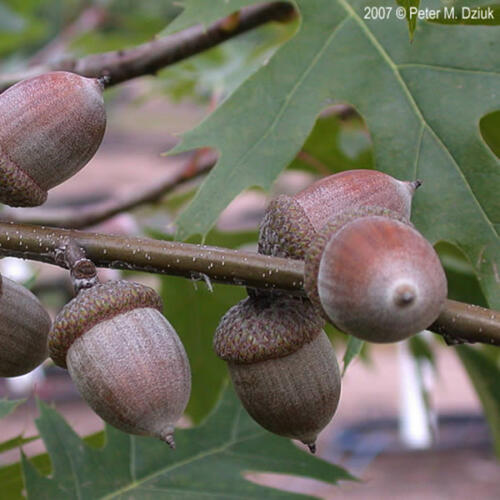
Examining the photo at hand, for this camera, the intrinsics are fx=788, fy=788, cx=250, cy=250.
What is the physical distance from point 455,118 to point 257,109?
0.38 meters

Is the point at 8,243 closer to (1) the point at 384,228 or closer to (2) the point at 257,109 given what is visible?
(1) the point at 384,228

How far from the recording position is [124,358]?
1.00 metres

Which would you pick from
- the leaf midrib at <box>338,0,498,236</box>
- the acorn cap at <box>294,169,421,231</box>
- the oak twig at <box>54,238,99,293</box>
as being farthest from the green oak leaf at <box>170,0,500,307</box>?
the oak twig at <box>54,238,99,293</box>

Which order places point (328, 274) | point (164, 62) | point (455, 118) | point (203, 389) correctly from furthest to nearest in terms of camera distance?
point (203, 389) → point (164, 62) → point (455, 118) → point (328, 274)

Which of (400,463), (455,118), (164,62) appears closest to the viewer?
(455,118)

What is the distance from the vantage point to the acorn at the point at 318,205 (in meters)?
1.08

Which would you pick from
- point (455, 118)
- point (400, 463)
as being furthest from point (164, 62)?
point (400, 463)

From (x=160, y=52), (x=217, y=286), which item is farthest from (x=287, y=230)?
(x=217, y=286)

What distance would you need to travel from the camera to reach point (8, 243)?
3.42 ft

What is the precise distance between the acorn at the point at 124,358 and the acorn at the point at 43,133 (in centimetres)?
21

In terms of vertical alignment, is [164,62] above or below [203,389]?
above

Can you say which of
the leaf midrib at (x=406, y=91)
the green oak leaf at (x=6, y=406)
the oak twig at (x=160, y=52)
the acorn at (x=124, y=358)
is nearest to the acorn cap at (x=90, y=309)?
the acorn at (x=124, y=358)

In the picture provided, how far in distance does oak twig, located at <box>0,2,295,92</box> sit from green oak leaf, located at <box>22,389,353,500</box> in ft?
2.66

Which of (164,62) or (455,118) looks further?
(164,62)
